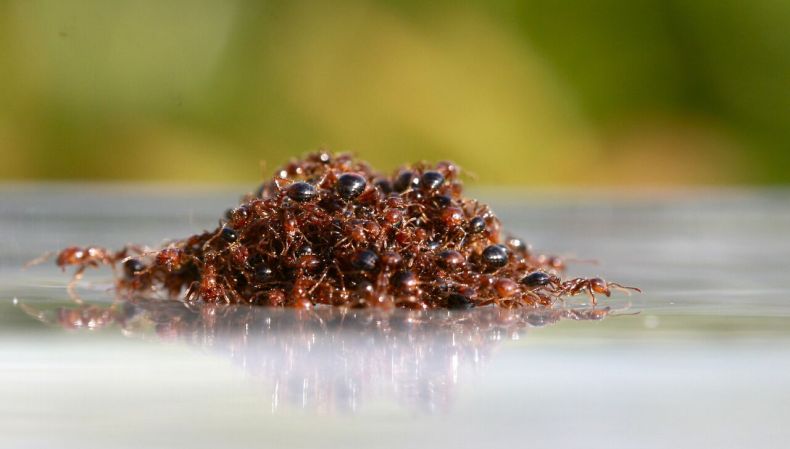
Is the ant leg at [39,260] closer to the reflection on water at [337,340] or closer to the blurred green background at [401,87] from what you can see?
the reflection on water at [337,340]

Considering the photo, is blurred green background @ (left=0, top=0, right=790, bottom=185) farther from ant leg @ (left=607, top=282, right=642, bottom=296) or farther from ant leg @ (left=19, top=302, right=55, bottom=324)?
ant leg @ (left=19, top=302, right=55, bottom=324)

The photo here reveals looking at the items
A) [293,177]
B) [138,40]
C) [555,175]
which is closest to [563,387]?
[293,177]

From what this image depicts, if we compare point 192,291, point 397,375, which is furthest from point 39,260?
point 397,375

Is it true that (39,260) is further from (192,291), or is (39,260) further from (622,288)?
(622,288)

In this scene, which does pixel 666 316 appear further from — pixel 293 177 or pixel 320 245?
pixel 293 177

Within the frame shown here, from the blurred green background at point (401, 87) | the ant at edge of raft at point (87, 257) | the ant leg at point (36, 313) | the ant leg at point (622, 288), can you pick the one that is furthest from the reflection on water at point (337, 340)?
the blurred green background at point (401, 87)
